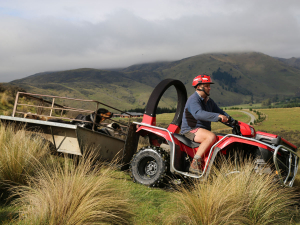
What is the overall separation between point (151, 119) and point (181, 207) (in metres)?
2.57

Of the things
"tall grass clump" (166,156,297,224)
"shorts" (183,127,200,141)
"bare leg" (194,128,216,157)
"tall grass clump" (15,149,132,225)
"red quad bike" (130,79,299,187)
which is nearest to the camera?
"tall grass clump" (15,149,132,225)

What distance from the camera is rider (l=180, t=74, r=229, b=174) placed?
4949 mm

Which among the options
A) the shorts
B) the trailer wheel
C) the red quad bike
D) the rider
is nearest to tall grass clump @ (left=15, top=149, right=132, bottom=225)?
the trailer wheel

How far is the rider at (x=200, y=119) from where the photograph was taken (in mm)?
4949

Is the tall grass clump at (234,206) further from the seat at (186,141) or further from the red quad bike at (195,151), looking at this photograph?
the seat at (186,141)

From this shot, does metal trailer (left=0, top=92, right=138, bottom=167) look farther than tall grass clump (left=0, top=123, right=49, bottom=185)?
Yes

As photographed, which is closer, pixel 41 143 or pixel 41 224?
pixel 41 224

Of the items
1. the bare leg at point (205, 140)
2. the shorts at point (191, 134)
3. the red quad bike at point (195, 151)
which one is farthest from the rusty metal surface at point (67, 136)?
the bare leg at point (205, 140)

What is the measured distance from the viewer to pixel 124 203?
3.79 meters

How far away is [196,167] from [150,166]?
1157 millimetres

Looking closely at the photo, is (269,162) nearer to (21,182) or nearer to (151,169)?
(151,169)

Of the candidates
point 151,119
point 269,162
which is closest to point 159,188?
point 151,119

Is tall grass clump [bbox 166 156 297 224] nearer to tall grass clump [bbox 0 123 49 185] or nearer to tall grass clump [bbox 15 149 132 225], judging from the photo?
tall grass clump [bbox 15 149 132 225]

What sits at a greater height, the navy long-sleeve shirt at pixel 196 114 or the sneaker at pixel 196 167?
the navy long-sleeve shirt at pixel 196 114
